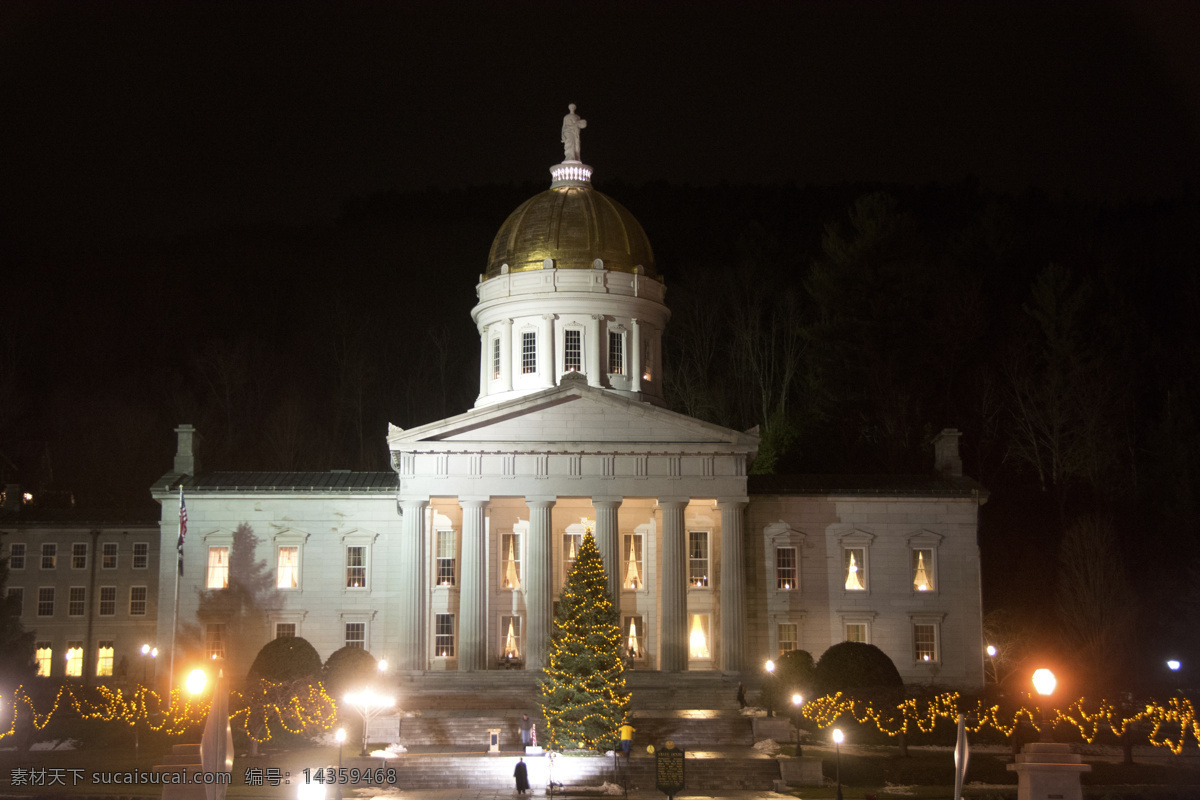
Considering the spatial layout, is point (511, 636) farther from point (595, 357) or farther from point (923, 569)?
point (923, 569)

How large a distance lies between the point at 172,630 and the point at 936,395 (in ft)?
159

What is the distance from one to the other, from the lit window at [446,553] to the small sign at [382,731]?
12.4 meters

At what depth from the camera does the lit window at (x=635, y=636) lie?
189 feet

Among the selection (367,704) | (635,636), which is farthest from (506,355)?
(367,704)

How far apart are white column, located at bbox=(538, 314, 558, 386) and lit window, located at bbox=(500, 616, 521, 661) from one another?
11277 millimetres

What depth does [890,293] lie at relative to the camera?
80.1 meters

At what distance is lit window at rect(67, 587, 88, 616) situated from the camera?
69.6 meters

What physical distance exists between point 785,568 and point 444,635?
15.4 metres

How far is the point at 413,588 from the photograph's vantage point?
53719mm

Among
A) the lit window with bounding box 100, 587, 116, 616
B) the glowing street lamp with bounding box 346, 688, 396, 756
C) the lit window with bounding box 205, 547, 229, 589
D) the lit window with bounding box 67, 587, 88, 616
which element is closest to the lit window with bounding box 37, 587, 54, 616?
the lit window with bounding box 67, 587, 88, 616

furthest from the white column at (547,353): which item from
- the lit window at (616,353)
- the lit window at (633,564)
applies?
the lit window at (633,564)

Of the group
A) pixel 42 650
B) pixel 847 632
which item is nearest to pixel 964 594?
pixel 847 632

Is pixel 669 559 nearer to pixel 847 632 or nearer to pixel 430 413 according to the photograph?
pixel 847 632

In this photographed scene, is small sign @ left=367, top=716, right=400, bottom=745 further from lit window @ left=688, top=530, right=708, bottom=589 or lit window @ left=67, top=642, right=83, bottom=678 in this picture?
lit window @ left=67, top=642, right=83, bottom=678
